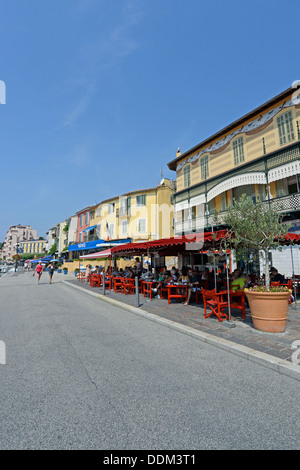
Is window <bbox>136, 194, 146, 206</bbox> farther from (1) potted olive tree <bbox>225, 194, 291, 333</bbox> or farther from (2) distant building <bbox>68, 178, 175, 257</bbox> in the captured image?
(1) potted olive tree <bbox>225, 194, 291, 333</bbox>

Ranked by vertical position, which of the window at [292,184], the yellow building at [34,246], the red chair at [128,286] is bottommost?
the red chair at [128,286]

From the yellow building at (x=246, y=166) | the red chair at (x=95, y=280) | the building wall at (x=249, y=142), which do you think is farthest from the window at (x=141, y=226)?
the red chair at (x=95, y=280)

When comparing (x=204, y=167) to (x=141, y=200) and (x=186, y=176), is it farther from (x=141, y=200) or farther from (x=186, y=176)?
(x=141, y=200)

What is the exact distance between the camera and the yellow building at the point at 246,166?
14.4m

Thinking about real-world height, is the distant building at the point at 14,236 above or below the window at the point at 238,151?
above

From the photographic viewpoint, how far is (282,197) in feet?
47.1

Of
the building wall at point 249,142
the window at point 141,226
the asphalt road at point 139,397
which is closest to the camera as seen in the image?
the asphalt road at point 139,397

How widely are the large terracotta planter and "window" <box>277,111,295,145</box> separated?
1263 centimetres

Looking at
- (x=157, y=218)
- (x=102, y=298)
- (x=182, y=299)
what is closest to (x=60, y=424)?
(x=182, y=299)

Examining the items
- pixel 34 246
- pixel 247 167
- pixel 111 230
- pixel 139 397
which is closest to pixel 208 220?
pixel 247 167

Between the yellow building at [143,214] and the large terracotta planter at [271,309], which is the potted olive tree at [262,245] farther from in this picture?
the yellow building at [143,214]

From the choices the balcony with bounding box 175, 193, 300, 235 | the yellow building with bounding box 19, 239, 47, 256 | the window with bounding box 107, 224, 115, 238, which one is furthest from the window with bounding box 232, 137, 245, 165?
the yellow building with bounding box 19, 239, 47, 256
